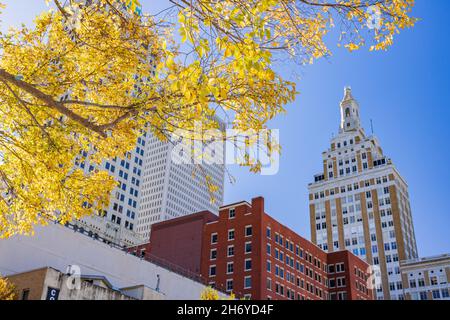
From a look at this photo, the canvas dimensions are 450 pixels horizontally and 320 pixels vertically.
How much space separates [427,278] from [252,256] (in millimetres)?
50585

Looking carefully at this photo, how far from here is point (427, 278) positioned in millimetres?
95688

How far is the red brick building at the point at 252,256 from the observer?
64.9m

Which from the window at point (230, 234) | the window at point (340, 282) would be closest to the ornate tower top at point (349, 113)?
the window at point (340, 282)

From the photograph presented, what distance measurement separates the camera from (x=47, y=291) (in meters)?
30.0

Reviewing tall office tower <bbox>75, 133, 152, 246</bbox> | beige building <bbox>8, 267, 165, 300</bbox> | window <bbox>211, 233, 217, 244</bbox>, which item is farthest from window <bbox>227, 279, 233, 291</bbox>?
tall office tower <bbox>75, 133, 152, 246</bbox>

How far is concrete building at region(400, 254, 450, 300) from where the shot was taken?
305 feet

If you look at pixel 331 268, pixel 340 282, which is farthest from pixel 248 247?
pixel 331 268

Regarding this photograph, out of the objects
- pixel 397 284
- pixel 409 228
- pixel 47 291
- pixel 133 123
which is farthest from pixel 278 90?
pixel 409 228

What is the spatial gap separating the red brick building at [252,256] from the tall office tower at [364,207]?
24904mm

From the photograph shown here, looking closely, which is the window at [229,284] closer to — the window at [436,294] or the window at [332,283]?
the window at [332,283]

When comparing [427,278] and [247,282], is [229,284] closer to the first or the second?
[247,282]

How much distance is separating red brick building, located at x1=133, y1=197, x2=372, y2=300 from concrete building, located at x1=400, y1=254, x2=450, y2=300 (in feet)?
62.9

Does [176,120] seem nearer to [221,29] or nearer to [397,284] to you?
[221,29]

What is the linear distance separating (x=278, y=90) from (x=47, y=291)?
2618cm
